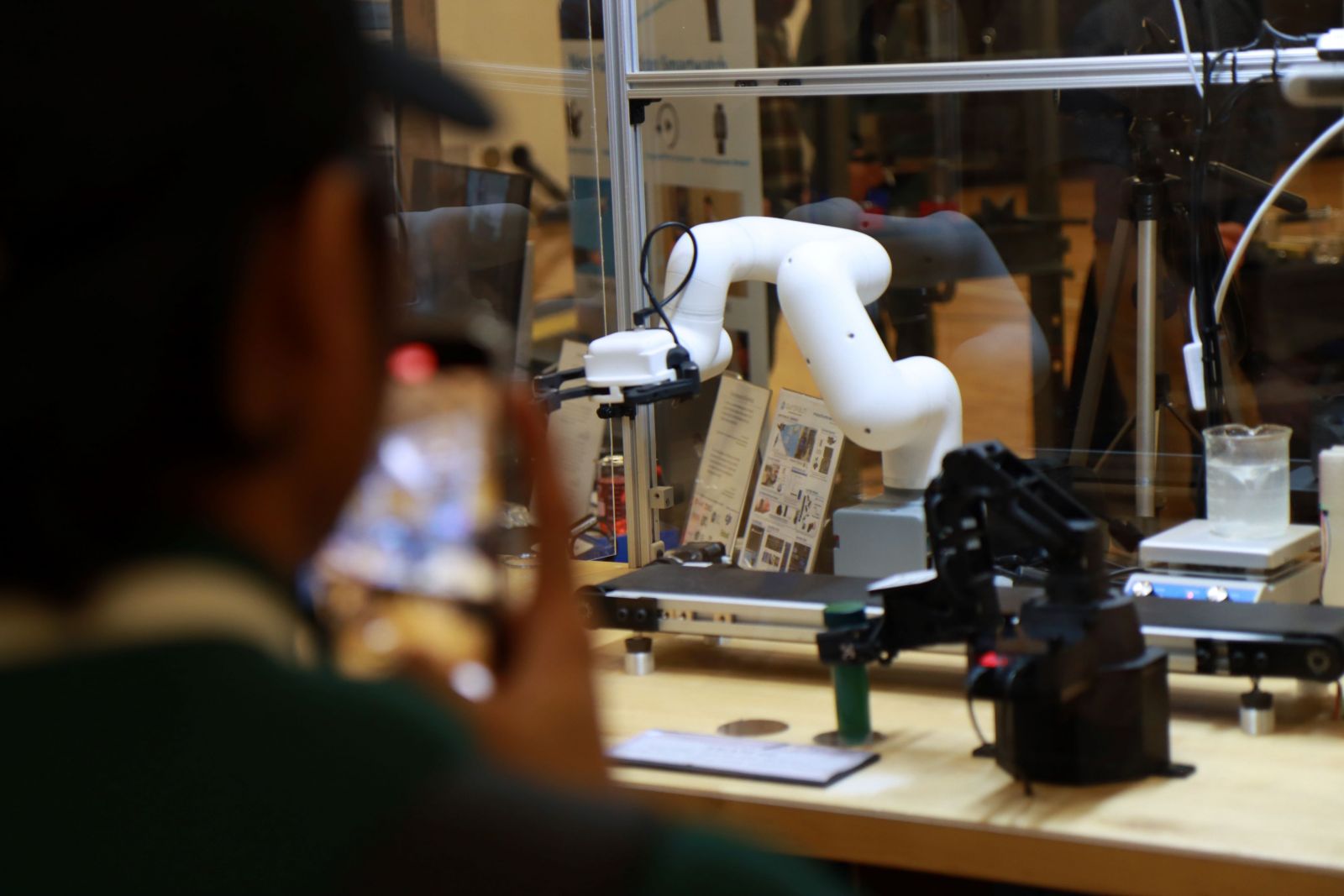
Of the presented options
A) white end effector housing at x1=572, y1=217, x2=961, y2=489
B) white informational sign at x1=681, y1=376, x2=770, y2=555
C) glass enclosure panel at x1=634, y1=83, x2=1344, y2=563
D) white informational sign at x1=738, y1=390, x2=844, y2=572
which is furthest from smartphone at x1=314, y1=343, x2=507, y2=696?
white informational sign at x1=681, y1=376, x2=770, y2=555

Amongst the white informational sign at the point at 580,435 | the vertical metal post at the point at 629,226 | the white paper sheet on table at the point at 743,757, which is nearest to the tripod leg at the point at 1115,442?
the vertical metal post at the point at 629,226

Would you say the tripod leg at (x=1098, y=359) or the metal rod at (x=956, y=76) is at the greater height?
the metal rod at (x=956, y=76)

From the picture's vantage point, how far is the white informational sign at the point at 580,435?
2576mm

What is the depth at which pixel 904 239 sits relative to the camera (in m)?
2.49

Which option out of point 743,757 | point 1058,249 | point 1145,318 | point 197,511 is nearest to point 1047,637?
point 743,757

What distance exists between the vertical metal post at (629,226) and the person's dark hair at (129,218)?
82.9 inches

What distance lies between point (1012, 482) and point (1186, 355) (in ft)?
2.67

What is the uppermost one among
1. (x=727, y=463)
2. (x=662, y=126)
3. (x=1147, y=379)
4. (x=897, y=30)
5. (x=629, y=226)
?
(x=897, y=30)

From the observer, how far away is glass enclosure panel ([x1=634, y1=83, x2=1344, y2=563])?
7.28 ft

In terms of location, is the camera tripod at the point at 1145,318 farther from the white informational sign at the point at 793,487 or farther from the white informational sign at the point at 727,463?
the white informational sign at the point at 727,463

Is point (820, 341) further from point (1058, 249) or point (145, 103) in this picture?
point (145, 103)

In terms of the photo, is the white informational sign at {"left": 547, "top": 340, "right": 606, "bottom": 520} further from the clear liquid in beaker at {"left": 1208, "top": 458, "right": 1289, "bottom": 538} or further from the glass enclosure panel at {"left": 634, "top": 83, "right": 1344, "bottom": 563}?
the clear liquid in beaker at {"left": 1208, "top": 458, "right": 1289, "bottom": 538}

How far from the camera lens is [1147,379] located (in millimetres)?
2270

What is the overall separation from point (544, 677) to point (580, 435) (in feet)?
7.25
